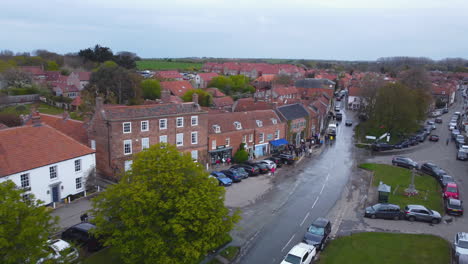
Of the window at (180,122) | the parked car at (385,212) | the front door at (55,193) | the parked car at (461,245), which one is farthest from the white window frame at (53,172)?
the parked car at (461,245)

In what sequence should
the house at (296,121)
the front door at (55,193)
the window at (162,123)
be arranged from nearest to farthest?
the front door at (55,193), the window at (162,123), the house at (296,121)

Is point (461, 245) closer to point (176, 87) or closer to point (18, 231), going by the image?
point (18, 231)

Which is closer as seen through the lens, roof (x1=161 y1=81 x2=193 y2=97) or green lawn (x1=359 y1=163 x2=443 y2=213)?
green lawn (x1=359 y1=163 x2=443 y2=213)

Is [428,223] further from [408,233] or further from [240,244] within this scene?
[240,244]

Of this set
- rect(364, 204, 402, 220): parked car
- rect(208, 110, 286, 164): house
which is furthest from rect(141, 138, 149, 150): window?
rect(364, 204, 402, 220): parked car

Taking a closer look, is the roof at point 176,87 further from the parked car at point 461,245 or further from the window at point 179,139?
the parked car at point 461,245

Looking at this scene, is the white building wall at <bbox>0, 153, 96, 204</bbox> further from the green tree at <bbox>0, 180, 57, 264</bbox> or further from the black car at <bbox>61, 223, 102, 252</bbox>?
the green tree at <bbox>0, 180, 57, 264</bbox>

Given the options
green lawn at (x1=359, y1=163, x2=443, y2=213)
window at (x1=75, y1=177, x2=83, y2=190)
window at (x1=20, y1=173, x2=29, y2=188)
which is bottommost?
green lawn at (x1=359, y1=163, x2=443, y2=213)

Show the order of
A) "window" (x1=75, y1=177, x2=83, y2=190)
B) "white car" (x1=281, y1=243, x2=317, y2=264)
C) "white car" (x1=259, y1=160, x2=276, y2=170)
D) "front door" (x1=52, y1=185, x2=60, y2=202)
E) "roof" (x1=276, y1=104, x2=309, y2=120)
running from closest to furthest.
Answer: "white car" (x1=281, y1=243, x2=317, y2=264)
"front door" (x1=52, y1=185, x2=60, y2=202)
"window" (x1=75, y1=177, x2=83, y2=190)
"white car" (x1=259, y1=160, x2=276, y2=170)
"roof" (x1=276, y1=104, x2=309, y2=120)
